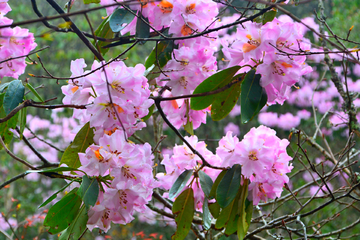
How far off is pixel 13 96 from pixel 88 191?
0.33 m

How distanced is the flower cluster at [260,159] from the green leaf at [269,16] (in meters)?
0.29

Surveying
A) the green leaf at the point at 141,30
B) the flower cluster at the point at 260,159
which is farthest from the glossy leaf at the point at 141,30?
the flower cluster at the point at 260,159

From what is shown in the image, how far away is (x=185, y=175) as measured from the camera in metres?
0.99

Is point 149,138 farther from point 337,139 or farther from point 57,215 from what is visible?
point 57,215

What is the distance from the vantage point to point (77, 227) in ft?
2.60

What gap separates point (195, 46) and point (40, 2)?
3852 mm

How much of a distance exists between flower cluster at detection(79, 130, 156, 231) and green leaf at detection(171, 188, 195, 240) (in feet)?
0.64

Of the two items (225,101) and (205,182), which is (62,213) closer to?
(205,182)

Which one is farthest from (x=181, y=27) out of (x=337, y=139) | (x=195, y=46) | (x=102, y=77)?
(x=337, y=139)

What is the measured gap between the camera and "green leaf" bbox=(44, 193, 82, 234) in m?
0.80

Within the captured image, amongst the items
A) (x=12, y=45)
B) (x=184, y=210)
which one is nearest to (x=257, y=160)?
(x=184, y=210)

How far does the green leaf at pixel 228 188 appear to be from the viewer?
87cm

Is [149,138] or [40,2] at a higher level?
[40,2]

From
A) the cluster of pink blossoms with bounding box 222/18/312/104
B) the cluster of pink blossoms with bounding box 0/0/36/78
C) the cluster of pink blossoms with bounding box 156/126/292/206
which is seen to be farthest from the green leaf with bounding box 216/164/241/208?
the cluster of pink blossoms with bounding box 0/0/36/78
